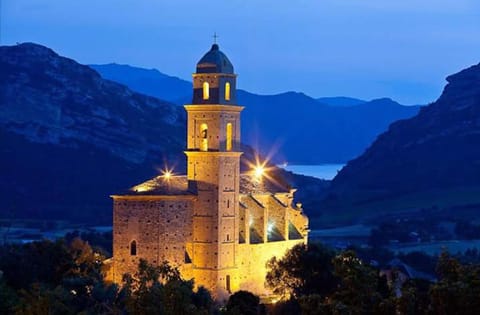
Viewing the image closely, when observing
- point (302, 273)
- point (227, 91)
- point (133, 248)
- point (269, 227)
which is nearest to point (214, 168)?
point (227, 91)

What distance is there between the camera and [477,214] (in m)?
143

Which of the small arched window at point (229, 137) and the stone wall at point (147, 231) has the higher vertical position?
the small arched window at point (229, 137)

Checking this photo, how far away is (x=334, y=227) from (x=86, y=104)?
5185 centimetres

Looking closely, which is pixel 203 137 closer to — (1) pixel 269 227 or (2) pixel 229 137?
(2) pixel 229 137

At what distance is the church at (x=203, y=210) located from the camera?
6188cm

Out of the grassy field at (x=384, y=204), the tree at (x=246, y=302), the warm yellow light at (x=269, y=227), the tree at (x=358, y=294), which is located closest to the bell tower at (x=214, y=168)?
the tree at (x=246, y=302)

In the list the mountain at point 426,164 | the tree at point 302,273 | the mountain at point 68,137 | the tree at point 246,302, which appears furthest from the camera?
the mountain at point 68,137

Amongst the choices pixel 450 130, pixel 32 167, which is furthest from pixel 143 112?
pixel 450 130

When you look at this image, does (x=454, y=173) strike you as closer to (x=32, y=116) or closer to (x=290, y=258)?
(x=32, y=116)

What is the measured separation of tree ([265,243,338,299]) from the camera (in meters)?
64.0

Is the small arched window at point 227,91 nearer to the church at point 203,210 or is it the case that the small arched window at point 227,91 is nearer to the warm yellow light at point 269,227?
the church at point 203,210

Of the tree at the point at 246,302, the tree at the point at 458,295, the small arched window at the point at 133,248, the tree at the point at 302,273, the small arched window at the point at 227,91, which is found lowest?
the tree at the point at 458,295

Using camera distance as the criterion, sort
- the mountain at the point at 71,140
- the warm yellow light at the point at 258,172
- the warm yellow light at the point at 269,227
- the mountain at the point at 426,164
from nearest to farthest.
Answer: the warm yellow light at the point at 269,227, the warm yellow light at the point at 258,172, the mountain at the point at 426,164, the mountain at the point at 71,140

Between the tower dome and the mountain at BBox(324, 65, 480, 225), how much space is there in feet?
285
